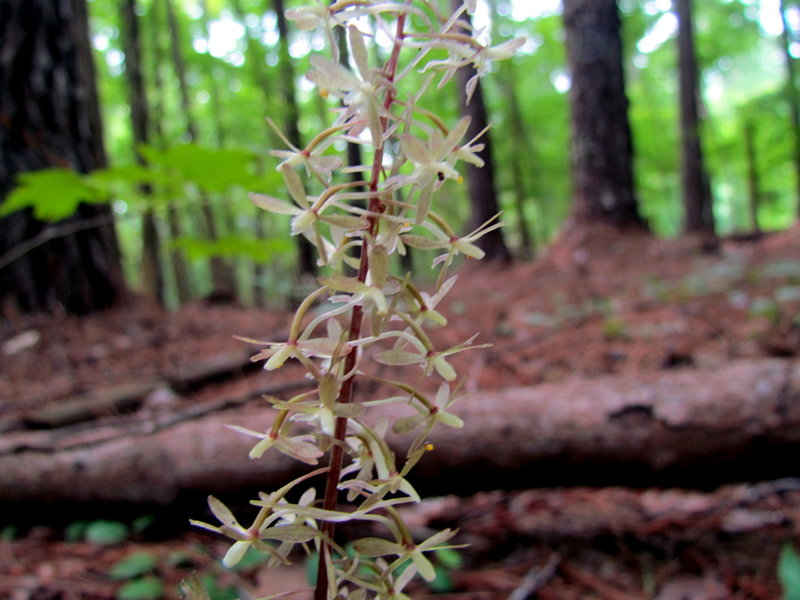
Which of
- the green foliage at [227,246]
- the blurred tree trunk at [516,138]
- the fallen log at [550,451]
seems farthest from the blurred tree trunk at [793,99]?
the green foliage at [227,246]

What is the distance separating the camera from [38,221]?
4531 millimetres

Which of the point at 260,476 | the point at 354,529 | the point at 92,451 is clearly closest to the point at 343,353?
the point at 260,476

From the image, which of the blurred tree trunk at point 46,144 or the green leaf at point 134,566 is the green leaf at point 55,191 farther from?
the blurred tree trunk at point 46,144

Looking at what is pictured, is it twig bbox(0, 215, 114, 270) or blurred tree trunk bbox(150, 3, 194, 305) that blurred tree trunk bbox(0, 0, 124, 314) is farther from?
blurred tree trunk bbox(150, 3, 194, 305)

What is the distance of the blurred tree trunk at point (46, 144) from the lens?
440 centimetres

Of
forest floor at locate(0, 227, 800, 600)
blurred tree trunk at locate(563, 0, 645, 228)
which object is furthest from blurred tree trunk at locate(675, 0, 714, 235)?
blurred tree trunk at locate(563, 0, 645, 228)

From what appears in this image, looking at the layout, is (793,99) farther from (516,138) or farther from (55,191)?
(55,191)

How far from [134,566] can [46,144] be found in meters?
3.68

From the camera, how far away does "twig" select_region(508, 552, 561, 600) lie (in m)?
1.98

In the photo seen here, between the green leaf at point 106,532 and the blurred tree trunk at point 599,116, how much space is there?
577 centimetres

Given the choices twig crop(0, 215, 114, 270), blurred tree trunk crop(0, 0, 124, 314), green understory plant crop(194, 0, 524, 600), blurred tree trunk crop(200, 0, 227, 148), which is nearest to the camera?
green understory plant crop(194, 0, 524, 600)

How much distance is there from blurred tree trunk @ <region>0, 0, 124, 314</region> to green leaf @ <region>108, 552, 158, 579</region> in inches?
119

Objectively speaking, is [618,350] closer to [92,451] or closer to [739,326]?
[739,326]

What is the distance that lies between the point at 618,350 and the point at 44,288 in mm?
4215
